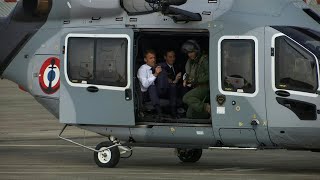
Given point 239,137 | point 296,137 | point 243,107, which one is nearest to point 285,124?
point 296,137

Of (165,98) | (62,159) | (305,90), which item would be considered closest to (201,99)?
(165,98)

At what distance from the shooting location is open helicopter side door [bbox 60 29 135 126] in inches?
656

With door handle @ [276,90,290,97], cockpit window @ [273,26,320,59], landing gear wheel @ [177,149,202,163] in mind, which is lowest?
landing gear wheel @ [177,149,202,163]

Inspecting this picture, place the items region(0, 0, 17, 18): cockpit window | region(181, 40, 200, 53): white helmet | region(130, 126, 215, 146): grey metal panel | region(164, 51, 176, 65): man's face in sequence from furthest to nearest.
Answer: region(0, 0, 17, 18): cockpit window < region(164, 51, 176, 65): man's face < region(181, 40, 200, 53): white helmet < region(130, 126, 215, 146): grey metal panel

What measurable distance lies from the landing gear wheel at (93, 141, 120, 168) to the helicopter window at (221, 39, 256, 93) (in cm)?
228

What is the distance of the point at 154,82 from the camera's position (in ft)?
55.7

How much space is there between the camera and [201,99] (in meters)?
16.5

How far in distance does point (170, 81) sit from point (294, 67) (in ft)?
8.20

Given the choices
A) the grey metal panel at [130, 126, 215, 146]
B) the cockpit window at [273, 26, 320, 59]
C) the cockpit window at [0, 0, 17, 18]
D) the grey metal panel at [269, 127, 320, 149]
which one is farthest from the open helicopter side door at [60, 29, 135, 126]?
the cockpit window at [0, 0, 17, 18]

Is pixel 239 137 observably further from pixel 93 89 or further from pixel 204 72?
pixel 93 89

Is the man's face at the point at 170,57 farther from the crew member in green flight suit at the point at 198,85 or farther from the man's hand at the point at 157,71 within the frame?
the crew member in green flight suit at the point at 198,85

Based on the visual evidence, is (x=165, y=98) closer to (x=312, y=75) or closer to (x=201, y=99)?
(x=201, y=99)

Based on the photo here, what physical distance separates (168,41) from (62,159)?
9.77 feet

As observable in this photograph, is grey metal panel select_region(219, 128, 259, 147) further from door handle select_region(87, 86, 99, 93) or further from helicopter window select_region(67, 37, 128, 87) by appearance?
door handle select_region(87, 86, 99, 93)
